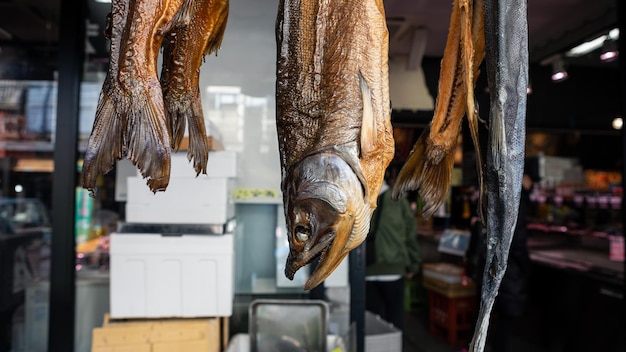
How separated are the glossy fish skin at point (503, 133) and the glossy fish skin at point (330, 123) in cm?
16

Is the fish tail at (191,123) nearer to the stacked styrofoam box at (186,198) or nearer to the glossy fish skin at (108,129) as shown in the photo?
the glossy fish skin at (108,129)

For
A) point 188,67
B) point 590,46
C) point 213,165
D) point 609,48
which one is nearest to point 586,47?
point 590,46

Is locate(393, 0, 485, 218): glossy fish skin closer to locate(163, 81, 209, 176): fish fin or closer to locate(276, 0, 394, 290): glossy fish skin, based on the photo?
locate(276, 0, 394, 290): glossy fish skin

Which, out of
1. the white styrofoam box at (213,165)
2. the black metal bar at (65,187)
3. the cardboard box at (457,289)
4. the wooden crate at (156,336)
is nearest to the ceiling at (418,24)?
the black metal bar at (65,187)

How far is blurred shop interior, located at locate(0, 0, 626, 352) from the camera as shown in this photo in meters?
2.28

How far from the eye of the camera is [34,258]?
3.34m

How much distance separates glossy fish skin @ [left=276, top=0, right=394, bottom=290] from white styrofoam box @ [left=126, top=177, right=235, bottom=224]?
1.62 metres

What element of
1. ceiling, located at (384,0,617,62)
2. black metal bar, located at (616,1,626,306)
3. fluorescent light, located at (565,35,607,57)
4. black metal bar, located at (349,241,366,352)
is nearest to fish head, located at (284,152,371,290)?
black metal bar, located at (349,241,366,352)

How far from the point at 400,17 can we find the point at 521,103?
379cm

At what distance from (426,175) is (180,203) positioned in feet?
5.32

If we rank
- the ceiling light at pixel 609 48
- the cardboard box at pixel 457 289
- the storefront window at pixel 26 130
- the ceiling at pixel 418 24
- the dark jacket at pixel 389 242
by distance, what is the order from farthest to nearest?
the cardboard box at pixel 457 289
the ceiling light at pixel 609 48
the dark jacket at pixel 389 242
the ceiling at pixel 418 24
the storefront window at pixel 26 130

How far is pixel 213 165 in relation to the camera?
226 cm

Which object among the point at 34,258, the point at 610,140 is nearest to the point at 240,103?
the point at 34,258

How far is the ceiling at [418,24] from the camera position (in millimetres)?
3568
